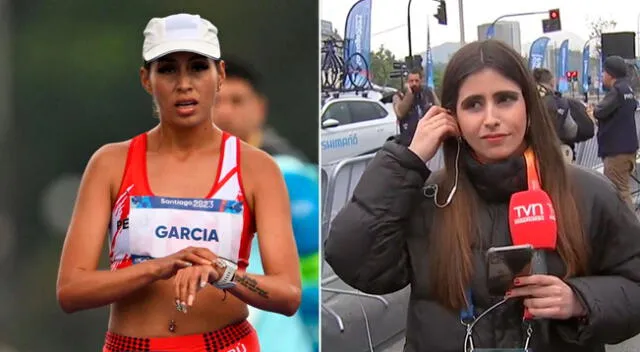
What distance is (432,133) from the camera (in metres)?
2.04

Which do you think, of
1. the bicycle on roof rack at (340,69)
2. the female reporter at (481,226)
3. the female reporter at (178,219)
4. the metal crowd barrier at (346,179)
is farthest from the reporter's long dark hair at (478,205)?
the female reporter at (178,219)

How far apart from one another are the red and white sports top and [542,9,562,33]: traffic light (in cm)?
106

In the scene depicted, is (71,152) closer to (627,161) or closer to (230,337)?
(230,337)

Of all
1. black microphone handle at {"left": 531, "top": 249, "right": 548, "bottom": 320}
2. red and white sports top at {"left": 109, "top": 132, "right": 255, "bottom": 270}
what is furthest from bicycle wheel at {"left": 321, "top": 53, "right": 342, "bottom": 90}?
black microphone handle at {"left": 531, "top": 249, "right": 548, "bottom": 320}

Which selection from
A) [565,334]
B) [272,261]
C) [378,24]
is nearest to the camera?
[565,334]

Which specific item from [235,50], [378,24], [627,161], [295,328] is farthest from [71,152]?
[627,161]

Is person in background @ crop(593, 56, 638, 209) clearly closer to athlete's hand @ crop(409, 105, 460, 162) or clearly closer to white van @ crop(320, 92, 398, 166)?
athlete's hand @ crop(409, 105, 460, 162)

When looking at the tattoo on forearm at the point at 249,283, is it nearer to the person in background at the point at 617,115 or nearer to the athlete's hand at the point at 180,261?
the athlete's hand at the point at 180,261

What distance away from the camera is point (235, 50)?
2.33m

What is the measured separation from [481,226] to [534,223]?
14 cm

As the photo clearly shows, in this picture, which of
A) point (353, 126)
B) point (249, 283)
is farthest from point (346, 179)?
point (249, 283)

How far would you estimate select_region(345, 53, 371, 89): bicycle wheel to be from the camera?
2.29 metres

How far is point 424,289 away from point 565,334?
399mm

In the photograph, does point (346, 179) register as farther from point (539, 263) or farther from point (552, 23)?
point (552, 23)
